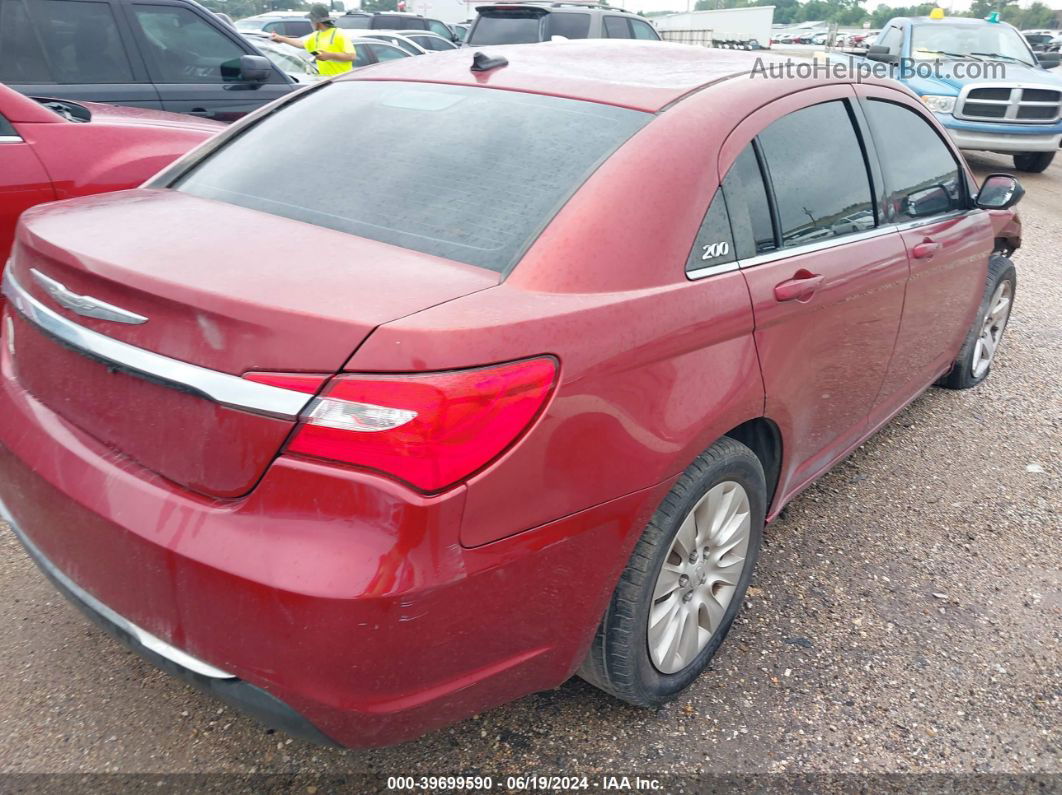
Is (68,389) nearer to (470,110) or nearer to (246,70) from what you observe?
(470,110)

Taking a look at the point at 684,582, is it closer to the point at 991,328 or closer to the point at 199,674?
the point at 199,674

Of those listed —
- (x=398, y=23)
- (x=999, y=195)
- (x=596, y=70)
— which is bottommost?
(x=398, y=23)

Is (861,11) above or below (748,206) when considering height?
below

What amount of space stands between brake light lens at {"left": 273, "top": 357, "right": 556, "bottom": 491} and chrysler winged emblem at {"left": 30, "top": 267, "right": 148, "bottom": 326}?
41 cm

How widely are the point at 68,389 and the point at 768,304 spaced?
5.68 ft

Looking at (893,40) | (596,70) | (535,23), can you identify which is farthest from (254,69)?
(893,40)

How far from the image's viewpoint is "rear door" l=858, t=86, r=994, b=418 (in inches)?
128

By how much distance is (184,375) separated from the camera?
5.58ft

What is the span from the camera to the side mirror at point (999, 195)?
384 centimetres

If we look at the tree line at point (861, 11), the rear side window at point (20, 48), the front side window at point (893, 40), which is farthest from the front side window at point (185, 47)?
the tree line at point (861, 11)

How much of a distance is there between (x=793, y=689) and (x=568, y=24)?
10752 millimetres

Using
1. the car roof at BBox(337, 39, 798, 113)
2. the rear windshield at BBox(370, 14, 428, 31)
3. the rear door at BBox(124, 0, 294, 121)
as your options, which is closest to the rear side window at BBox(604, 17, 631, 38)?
the rear door at BBox(124, 0, 294, 121)

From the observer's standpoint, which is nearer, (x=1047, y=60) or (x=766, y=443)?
(x=766, y=443)

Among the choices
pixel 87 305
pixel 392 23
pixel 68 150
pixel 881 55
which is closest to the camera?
pixel 87 305
